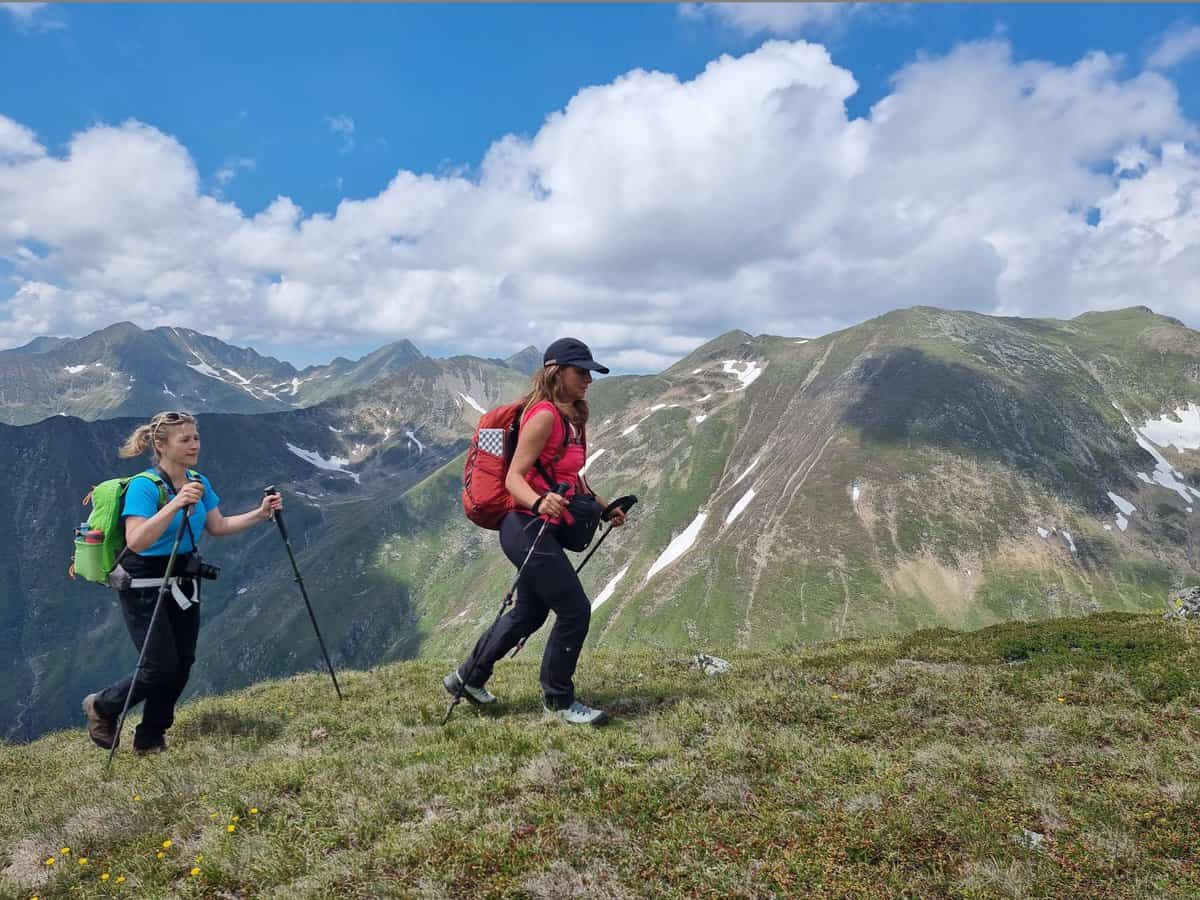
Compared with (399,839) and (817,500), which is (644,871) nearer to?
(399,839)

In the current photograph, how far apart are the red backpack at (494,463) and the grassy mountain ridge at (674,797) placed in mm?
2977

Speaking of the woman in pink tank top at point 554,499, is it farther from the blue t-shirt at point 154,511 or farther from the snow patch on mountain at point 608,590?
the snow patch on mountain at point 608,590

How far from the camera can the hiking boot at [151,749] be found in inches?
345

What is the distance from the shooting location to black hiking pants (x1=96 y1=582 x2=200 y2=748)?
8.24 meters

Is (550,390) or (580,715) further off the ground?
(550,390)

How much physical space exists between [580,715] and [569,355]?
497 centimetres

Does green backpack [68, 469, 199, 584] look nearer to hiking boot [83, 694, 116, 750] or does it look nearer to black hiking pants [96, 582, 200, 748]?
black hiking pants [96, 582, 200, 748]

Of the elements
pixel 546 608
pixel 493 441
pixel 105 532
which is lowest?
pixel 546 608

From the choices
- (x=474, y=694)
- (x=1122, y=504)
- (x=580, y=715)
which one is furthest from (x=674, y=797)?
(x=1122, y=504)

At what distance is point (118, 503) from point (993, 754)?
11.4m

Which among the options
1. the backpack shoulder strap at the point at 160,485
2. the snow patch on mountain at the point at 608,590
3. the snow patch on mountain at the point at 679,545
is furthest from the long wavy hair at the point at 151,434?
the snow patch on mountain at the point at 679,545

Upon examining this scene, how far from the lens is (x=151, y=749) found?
8852 millimetres

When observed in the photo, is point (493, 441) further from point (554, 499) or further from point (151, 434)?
point (151, 434)

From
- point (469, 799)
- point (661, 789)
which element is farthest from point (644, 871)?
point (469, 799)
